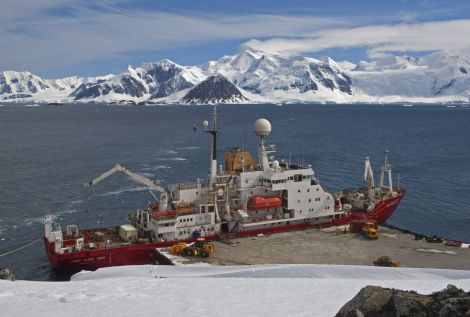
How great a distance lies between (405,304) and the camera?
11414 mm

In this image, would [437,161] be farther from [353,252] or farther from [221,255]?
[221,255]

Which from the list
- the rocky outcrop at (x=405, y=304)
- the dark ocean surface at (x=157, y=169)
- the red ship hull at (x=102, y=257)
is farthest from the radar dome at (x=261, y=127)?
the rocky outcrop at (x=405, y=304)

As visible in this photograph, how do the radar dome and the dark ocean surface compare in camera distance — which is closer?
the radar dome

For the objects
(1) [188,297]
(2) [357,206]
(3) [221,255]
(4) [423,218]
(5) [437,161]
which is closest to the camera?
(1) [188,297]

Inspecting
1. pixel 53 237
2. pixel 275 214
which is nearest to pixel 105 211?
pixel 53 237

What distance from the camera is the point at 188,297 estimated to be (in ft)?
69.4

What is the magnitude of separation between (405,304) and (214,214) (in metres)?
30.6

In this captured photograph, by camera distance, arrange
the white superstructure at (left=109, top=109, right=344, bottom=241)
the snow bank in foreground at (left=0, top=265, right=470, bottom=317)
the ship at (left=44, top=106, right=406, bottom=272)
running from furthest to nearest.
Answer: the white superstructure at (left=109, top=109, right=344, bottom=241)
the ship at (left=44, top=106, right=406, bottom=272)
the snow bank in foreground at (left=0, top=265, right=470, bottom=317)

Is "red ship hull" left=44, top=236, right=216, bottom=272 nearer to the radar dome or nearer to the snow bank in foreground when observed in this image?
the snow bank in foreground

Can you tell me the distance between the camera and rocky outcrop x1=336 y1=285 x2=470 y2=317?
1094 cm

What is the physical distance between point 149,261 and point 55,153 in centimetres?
6537

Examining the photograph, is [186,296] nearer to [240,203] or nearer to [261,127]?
[240,203]

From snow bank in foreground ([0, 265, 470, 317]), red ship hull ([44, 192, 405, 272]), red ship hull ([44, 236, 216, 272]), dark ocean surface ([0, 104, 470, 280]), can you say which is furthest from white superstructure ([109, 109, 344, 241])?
snow bank in foreground ([0, 265, 470, 317])

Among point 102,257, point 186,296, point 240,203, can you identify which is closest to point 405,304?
point 186,296
